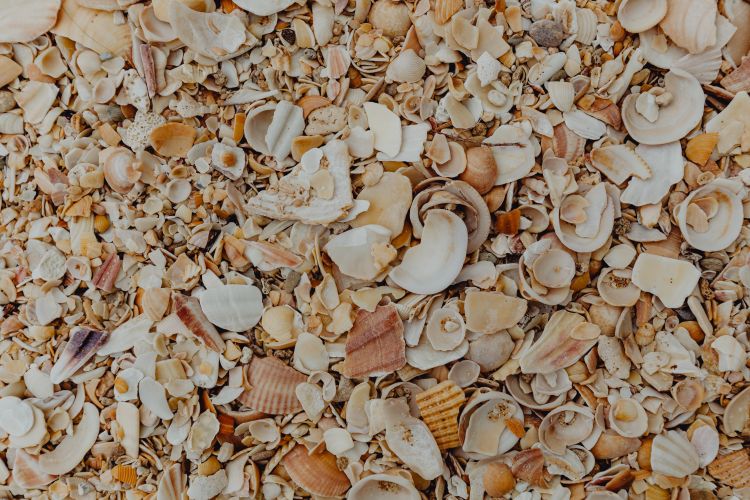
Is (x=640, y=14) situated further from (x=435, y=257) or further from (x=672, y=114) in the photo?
(x=435, y=257)

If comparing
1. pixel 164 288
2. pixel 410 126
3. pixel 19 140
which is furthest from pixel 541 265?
pixel 19 140

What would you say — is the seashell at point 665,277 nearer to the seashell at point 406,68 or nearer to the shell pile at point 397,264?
the shell pile at point 397,264

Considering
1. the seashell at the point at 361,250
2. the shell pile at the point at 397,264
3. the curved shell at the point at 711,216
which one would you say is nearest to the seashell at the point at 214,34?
the shell pile at the point at 397,264

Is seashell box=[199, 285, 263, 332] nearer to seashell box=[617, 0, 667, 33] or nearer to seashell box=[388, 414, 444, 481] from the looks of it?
seashell box=[388, 414, 444, 481]

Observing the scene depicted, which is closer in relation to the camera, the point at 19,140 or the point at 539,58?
the point at 539,58

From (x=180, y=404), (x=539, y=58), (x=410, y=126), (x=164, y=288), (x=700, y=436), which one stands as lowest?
(x=700, y=436)

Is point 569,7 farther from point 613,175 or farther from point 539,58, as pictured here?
point 613,175

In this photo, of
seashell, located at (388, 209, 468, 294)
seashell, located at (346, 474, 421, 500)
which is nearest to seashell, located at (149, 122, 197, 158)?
seashell, located at (388, 209, 468, 294)

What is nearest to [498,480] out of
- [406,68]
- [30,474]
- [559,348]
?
[559,348]

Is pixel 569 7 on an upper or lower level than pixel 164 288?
upper
